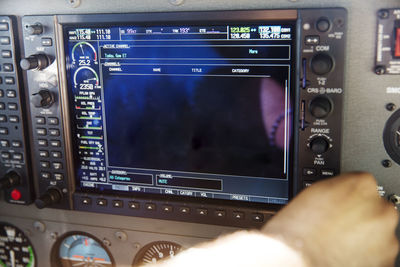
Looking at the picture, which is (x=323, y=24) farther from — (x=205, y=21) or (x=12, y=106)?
(x=12, y=106)

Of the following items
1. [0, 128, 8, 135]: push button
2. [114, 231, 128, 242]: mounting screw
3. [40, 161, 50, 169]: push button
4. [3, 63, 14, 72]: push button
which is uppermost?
[3, 63, 14, 72]: push button

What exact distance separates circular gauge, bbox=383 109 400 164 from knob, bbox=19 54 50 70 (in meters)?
1.45

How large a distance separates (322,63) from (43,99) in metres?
1.19

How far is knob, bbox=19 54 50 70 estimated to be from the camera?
2.15m

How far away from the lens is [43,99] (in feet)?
7.29

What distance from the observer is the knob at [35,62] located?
2.15 meters

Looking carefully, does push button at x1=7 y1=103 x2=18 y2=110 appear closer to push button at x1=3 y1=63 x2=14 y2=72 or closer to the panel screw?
push button at x1=3 y1=63 x2=14 y2=72

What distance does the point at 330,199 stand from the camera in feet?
4.79

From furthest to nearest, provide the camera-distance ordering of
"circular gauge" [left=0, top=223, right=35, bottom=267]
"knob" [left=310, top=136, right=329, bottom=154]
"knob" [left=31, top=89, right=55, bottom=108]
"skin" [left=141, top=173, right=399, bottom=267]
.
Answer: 1. "circular gauge" [left=0, top=223, right=35, bottom=267]
2. "knob" [left=31, top=89, right=55, bottom=108]
3. "knob" [left=310, top=136, right=329, bottom=154]
4. "skin" [left=141, top=173, right=399, bottom=267]

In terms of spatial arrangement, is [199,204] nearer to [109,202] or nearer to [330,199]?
[109,202]

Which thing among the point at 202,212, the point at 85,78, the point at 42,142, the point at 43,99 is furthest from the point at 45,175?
the point at 202,212

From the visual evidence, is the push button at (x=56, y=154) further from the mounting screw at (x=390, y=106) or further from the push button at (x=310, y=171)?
the mounting screw at (x=390, y=106)

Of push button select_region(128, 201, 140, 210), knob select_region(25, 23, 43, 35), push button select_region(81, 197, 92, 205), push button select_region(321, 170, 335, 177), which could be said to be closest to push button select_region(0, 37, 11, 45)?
knob select_region(25, 23, 43, 35)

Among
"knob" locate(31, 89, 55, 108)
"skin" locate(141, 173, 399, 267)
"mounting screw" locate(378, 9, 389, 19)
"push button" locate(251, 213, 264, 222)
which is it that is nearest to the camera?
"skin" locate(141, 173, 399, 267)
